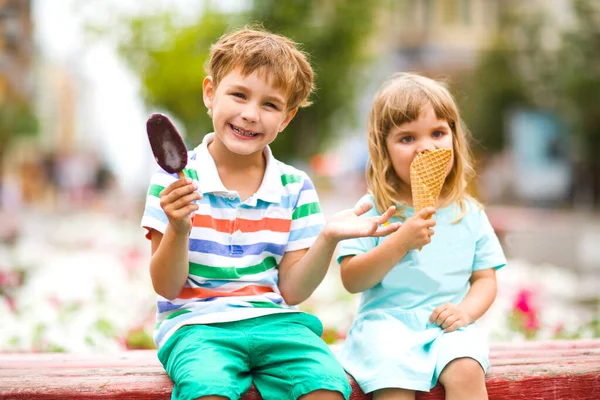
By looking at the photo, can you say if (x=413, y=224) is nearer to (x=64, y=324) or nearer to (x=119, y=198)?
(x=64, y=324)

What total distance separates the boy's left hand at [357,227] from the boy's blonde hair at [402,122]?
29cm

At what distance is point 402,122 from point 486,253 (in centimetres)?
56

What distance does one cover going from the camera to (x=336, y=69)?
1780cm

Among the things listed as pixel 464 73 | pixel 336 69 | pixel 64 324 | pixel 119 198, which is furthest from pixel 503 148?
pixel 64 324

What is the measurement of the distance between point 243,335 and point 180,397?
11.5 inches

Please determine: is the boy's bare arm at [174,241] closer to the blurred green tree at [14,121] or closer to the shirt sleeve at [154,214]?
the shirt sleeve at [154,214]

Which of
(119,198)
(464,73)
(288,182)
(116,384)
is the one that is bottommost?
(119,198)

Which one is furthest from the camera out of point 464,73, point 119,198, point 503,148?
point 464,73


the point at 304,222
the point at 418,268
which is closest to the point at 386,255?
the point at 418,268

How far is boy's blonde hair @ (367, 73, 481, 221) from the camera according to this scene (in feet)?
9.01

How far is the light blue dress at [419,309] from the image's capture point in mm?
2471

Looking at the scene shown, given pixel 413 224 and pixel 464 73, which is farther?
pixel 464 73

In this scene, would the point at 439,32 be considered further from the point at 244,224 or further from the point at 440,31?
the point at 244,224

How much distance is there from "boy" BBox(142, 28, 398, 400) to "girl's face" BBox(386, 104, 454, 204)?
306 millimetres
